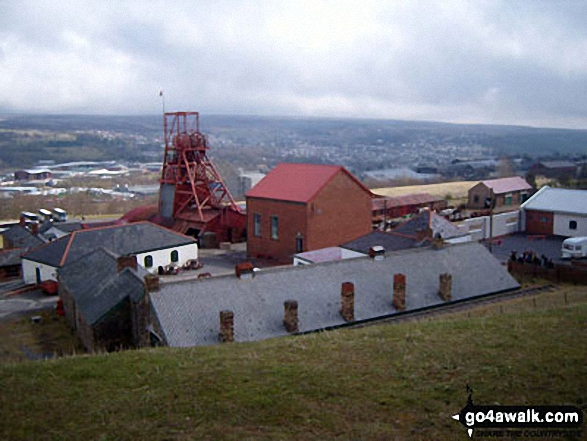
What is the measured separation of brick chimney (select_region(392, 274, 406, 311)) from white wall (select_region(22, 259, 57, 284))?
22.0 m

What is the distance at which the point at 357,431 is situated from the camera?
795cm

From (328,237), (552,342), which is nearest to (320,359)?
(552,342)

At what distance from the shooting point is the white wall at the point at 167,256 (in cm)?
3722

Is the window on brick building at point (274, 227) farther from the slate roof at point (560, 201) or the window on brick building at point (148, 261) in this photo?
the slate roof at point (560, 201)

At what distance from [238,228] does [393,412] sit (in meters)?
39.2

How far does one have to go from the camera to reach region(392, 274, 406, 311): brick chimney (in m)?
21.5

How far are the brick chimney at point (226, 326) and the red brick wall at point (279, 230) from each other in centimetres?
2047

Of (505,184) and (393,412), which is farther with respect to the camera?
(505,184)

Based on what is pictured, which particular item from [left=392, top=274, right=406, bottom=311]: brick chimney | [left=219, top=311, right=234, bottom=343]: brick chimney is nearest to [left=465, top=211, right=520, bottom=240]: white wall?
[left=392, top=274, right=406, bottom=311]: brick chimney

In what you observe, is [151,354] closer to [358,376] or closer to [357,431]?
[358,376]

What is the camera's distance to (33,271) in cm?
A: 3612

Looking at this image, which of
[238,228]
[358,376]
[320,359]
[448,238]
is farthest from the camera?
[238,228]

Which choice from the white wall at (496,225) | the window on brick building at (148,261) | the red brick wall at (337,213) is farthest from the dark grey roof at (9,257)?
the white wall at (496,225)

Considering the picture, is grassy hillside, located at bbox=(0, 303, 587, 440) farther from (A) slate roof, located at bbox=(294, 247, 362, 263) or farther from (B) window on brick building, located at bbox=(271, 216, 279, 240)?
(B) window on brick building, located at bbox=(271, 216, 279, 240)
